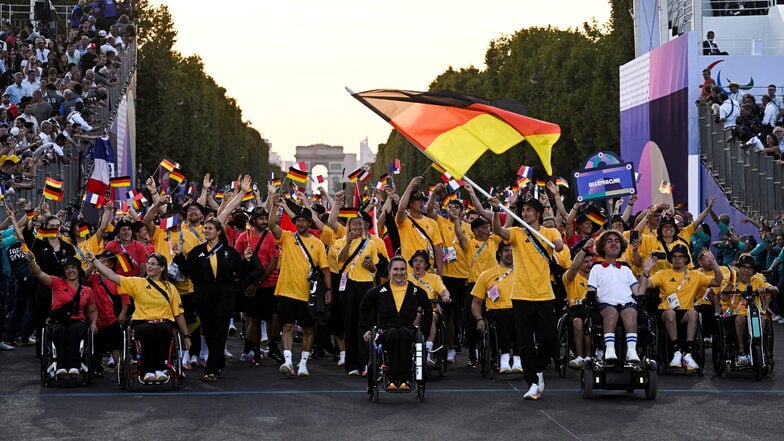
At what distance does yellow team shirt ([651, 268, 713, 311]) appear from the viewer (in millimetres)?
14453

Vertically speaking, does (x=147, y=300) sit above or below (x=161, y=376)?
above

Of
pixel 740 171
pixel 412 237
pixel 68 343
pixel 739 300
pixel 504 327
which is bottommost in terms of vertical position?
pixel 68 343

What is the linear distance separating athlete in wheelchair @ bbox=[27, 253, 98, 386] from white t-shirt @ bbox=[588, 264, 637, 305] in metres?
4.98

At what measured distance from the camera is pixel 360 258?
14.5 meters

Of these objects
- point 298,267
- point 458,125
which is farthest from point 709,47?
point 458,125

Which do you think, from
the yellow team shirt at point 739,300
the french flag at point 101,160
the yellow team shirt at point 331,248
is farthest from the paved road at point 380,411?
the french flag at point 101,160

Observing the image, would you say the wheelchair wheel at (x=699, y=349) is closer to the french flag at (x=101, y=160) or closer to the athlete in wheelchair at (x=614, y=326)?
the athlete in wheelchair at (x=614, y=326)

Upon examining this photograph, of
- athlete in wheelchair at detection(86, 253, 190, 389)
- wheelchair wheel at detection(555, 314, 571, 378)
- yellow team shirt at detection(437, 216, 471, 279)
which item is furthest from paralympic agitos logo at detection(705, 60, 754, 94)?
athlete in wheelchair at detection(86, 253, 190, 389)

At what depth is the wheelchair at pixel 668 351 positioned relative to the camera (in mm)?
14359

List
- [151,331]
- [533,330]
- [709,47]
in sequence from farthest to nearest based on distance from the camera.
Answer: [709,47], [151,331], [533,330]

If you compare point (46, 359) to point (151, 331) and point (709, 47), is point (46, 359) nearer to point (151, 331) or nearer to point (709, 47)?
point (151, 331)

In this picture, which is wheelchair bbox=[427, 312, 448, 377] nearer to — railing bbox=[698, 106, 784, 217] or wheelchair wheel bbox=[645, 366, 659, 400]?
wheelchair wheel bbox=[645, 366, 659, 400]

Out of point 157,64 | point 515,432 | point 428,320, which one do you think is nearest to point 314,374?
point 428,320

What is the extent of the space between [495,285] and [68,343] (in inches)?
169
